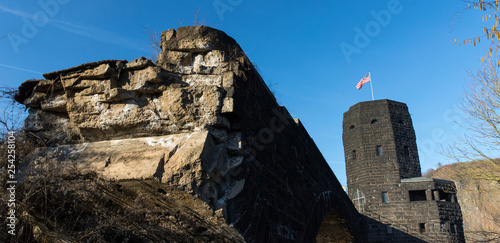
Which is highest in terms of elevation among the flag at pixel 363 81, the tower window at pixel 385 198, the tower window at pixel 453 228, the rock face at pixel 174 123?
the flag at pixel 363 81

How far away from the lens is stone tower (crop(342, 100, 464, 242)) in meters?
22.1

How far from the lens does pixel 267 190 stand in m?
4.40

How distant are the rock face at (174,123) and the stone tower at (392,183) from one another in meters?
20.0

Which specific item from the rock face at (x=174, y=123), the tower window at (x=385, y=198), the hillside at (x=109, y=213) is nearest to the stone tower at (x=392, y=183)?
the tower window at (x=385, y=198)

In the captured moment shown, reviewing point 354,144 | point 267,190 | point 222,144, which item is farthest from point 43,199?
point 354,144

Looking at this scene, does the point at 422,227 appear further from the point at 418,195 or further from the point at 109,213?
the point at 109,213

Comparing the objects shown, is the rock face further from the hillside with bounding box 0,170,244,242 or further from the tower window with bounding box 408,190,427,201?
the tower window with bounding box 408,190,427,201

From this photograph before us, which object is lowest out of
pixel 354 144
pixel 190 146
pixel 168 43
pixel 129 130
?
pixel 190 146

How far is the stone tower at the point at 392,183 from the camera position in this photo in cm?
2208

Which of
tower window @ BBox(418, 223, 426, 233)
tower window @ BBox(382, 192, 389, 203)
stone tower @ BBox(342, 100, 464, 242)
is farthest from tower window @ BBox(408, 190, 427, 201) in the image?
tower window @ BBox(418, 223, 426, 233)

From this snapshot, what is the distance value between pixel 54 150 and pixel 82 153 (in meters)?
0.32

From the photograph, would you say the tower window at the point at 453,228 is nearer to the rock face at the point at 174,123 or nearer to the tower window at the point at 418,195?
the tower window at the point at 418,195

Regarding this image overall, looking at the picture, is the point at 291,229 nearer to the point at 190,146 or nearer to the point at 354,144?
the point at 190,146

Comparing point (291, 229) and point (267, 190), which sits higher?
point (267, 190)
